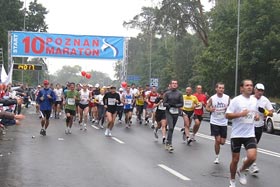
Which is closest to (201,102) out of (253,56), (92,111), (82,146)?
(82,146)

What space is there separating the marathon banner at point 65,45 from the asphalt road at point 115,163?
1601cm

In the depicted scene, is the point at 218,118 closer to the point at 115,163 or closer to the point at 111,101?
the point at 115,163

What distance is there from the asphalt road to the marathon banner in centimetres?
1601

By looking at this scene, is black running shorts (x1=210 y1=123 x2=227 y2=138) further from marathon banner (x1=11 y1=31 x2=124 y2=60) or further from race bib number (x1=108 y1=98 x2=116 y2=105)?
marathon banner (x1=11 y1=31 x2=124 y2=60)

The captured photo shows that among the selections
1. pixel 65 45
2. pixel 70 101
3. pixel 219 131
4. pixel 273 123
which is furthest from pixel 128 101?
pixel 219 131

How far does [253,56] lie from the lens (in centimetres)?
3588

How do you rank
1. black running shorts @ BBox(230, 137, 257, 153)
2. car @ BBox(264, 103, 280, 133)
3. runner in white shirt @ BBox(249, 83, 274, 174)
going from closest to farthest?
black running shorts @ BBox(230, 137, 257, 153), runner in white shirt @ BBox(249, 83, 274, 174), car @ BBox(264, 103, 280, 133)

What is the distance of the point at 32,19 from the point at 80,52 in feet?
108

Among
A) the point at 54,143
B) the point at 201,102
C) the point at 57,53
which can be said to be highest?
the point at 57,53

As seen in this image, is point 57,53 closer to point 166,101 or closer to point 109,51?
point 109,51

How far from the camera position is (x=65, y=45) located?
32.1 m

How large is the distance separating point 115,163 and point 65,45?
22201 millimetres

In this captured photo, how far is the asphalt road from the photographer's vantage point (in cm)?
877

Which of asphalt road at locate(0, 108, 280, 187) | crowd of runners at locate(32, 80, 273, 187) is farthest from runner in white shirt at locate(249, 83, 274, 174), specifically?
asphalt road at locate(0, 108, 280, 187)
